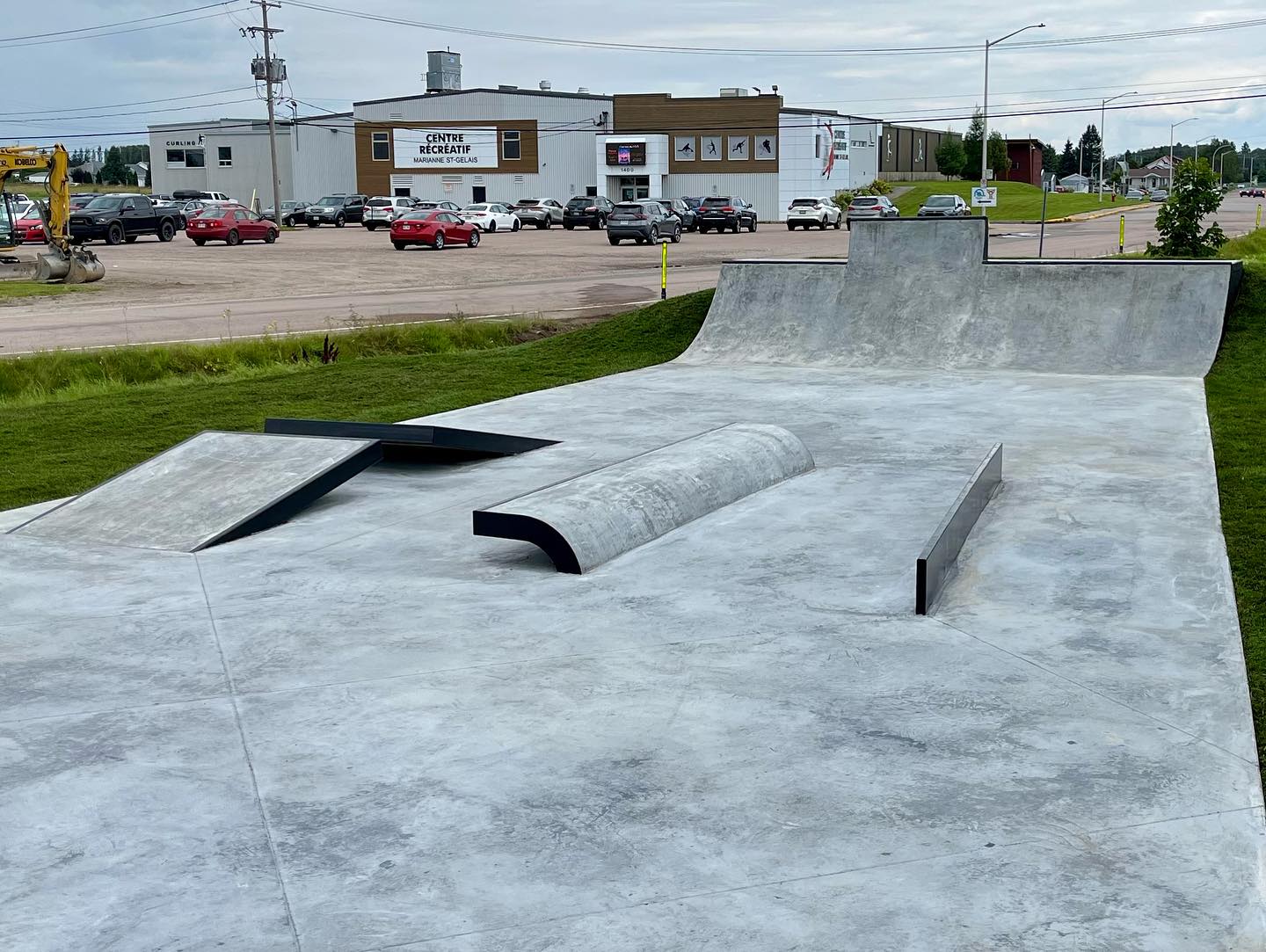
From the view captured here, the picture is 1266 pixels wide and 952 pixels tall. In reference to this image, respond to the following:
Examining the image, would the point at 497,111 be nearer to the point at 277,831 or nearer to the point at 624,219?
the point at 624,219

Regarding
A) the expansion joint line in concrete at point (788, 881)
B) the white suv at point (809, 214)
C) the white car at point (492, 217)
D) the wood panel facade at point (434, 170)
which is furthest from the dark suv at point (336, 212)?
the expansion joint line in concrete at point (788, 881)

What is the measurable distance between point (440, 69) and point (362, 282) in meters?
71.9

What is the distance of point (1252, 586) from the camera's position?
653 cm

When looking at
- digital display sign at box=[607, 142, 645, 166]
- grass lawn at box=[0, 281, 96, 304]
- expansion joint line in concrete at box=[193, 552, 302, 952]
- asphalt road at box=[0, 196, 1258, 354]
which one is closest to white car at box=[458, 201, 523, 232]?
asphalt road at box=[0, 196, 1258, 354]

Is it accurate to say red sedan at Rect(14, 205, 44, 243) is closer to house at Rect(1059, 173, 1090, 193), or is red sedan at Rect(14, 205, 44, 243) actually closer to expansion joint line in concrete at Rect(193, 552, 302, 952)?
expansion joint line in concrete at Rect(193, 552, 302, 952)

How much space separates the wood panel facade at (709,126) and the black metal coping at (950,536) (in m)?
77.6

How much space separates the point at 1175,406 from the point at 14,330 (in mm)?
18240

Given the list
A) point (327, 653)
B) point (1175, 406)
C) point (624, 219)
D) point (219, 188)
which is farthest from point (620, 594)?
point (219, 188)

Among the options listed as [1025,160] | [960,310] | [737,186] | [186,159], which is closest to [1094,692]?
[960,310]

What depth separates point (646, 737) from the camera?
473cm

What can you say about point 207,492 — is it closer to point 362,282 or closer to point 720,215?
point 362,282

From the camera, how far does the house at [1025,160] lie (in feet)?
425

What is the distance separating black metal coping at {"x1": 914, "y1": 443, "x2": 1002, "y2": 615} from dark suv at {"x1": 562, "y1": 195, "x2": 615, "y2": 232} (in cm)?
5765

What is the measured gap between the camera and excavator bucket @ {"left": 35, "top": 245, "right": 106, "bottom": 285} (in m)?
31.4
